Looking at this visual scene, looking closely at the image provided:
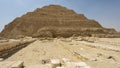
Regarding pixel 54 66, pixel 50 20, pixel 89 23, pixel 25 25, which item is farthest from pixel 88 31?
pixel 54 66

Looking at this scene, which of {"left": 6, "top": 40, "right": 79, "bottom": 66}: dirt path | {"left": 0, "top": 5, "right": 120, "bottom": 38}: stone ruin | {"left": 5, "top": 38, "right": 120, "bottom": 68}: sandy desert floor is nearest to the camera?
{"left": 5, "top": 38, "right": 120, "bottom": 68}: sandy desert floor

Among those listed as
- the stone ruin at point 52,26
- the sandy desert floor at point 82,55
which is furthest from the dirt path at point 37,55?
the stone ruin at point 52,26

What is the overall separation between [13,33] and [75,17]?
1330 inches

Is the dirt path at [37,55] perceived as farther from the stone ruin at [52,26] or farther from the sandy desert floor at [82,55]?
the stone ruin at [52,26]

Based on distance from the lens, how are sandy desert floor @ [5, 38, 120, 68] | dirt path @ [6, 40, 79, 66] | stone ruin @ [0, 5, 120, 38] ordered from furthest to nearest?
stone ruin @ [0, 5, 120, 38]
dirt path @ [6, 40, 79, 66]
sandy desert floor @ [5, 38, 120, 68]

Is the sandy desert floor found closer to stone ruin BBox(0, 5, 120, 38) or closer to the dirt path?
the dirt path

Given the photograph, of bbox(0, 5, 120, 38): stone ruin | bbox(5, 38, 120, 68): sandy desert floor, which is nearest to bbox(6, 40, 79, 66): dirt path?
bbox(5, 38, 120, 68): sandy desert floor

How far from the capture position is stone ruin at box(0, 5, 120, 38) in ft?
235

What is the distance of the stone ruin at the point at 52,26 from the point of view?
71.7 meters

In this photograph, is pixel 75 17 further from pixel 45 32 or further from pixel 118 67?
pixel 118 67

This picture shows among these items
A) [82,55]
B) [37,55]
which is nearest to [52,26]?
[37,55]

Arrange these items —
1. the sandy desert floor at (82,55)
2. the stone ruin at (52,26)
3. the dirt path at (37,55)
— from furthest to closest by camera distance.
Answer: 1. the stone ruin at (52,26)
2. the dirt path at (37,55)
3. the sandy desert floor at (82,55)

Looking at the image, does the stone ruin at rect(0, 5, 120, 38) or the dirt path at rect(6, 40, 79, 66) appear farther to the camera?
the stone ruin at rect(0, 5, 120, 38)

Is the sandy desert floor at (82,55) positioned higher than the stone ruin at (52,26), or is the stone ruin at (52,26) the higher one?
the stone ruin at (52,26)
